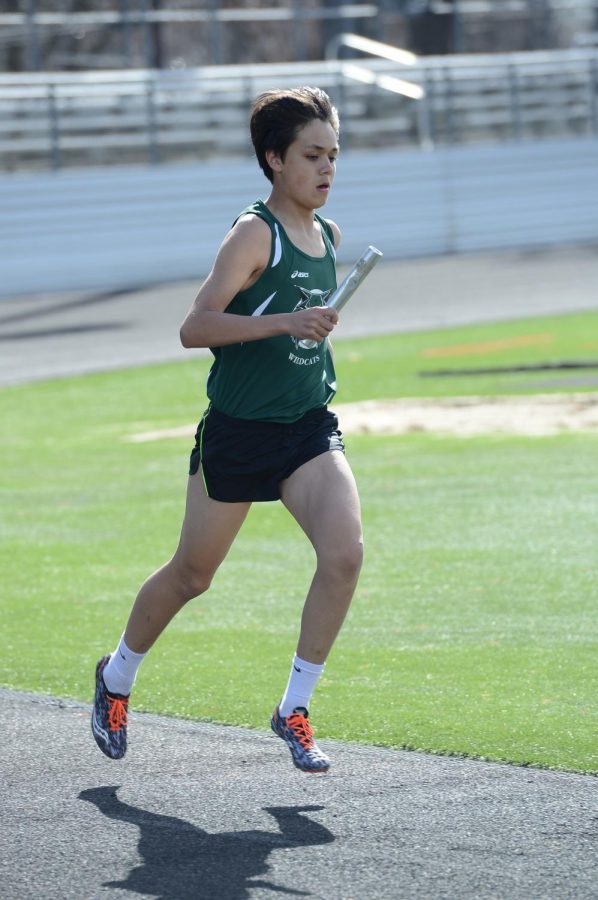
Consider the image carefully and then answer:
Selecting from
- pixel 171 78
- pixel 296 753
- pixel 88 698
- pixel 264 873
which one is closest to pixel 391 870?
pixel 264 873

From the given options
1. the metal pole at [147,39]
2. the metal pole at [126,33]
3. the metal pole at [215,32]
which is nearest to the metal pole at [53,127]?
the metal pole at [126,33]

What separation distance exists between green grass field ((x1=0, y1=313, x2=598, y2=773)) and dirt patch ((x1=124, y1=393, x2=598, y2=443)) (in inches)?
14.4

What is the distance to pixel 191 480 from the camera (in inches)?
195

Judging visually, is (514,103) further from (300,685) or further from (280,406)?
(300,685)

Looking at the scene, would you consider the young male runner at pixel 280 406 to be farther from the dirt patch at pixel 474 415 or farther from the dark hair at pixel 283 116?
the dirt patch at pixel 474 415

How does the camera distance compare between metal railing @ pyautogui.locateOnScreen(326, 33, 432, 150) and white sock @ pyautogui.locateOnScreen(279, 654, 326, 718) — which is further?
metal railing @ pyautogui.locateOnScreen(326, 33, 432, 150)

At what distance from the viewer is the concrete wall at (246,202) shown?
2520 centimetres

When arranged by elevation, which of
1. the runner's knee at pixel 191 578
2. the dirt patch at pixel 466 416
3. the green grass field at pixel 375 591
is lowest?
the dirt patch at pixel 466 416

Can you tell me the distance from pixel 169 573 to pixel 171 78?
2422 cm

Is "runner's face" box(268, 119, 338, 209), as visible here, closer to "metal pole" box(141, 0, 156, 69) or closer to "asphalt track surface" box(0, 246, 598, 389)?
"asphalt track surface" box(0, 246, 598, 389)

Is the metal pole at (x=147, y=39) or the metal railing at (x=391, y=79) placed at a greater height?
the metal pole at (x=147, y=39)

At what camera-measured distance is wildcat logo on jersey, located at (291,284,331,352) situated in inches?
189

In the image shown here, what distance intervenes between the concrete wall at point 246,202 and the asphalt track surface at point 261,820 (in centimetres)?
2006

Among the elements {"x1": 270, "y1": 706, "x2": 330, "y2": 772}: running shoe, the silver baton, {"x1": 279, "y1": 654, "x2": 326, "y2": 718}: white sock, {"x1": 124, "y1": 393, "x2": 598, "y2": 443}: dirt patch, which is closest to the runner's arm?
the silver baton
